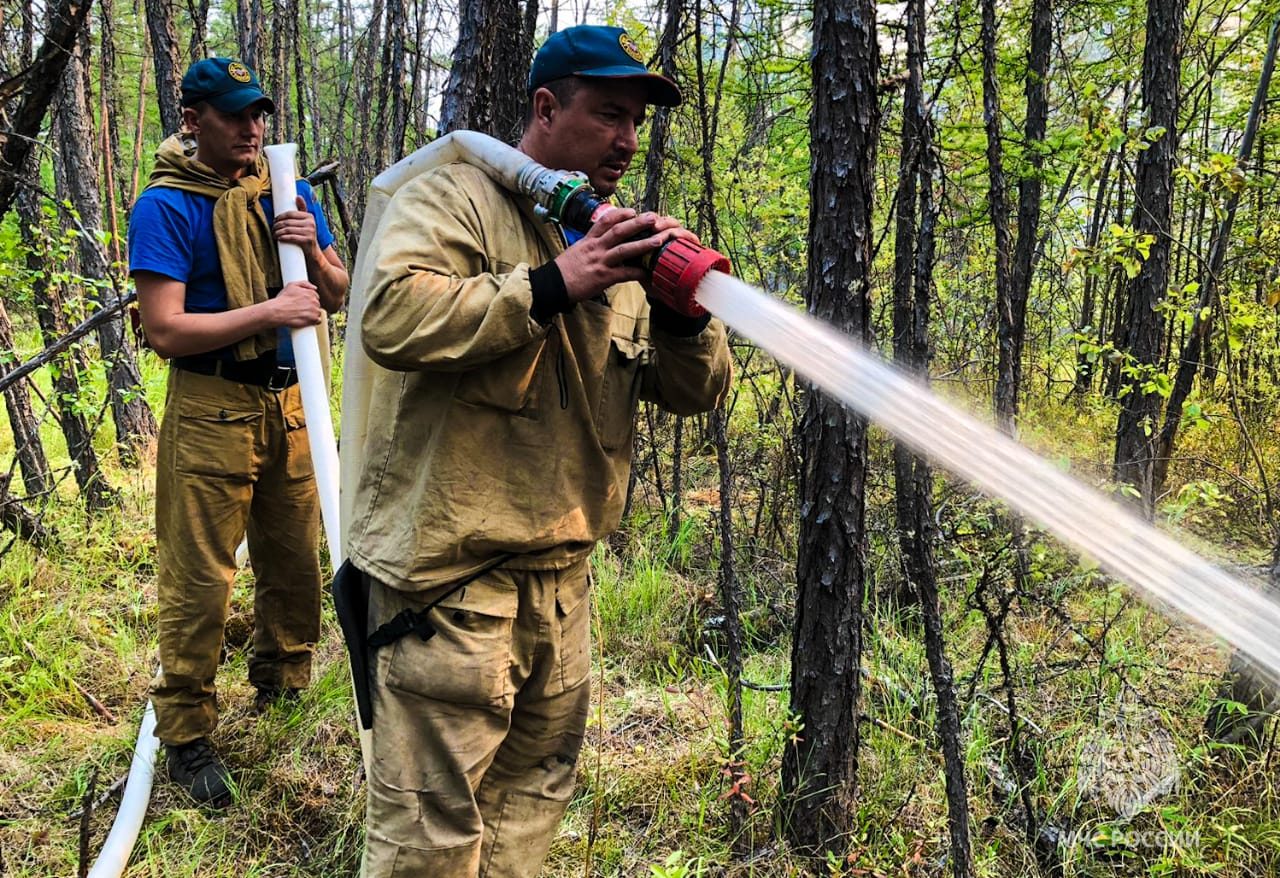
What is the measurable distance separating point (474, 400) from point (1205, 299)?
19.5 ft

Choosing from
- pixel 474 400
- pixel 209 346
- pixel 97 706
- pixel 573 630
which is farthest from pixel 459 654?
pixel 97 706

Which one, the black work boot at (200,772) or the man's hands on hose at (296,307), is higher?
the man's hands on hose at (296,307)

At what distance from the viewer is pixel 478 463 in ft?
5.92

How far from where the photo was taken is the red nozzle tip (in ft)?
5.19

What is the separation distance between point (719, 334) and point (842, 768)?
154cm

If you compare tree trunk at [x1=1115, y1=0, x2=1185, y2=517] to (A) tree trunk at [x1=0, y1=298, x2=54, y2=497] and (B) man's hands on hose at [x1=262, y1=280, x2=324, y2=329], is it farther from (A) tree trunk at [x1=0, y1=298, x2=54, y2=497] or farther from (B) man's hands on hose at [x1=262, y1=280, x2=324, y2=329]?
(A) tree trunk at [x1=0, y1=298, x2=54, y2=497]

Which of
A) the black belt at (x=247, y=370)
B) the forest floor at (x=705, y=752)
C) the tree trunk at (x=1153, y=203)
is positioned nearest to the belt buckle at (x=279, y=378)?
the black belt at (x=247, y=370)

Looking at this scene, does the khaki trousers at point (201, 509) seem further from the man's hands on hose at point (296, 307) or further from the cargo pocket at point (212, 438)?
the man's hands on hose at point (296, 307)

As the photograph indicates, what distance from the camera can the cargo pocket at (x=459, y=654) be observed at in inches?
71.0

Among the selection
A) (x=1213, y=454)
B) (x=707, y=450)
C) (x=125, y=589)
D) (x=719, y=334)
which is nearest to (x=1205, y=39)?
(x=1213, y=454)

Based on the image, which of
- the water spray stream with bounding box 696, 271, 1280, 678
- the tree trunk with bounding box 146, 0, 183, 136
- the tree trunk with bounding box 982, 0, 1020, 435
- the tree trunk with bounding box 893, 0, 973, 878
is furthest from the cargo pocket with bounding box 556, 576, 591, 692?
the tree trunk with bounding box 146, 0, 183, 136

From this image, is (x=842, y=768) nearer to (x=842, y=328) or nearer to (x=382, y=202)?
(x=842, y=328)

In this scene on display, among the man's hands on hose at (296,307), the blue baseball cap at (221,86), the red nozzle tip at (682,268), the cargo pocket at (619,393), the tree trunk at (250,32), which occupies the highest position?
the tree trunk at (250,32)

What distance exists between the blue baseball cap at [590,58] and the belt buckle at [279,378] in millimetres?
1805
